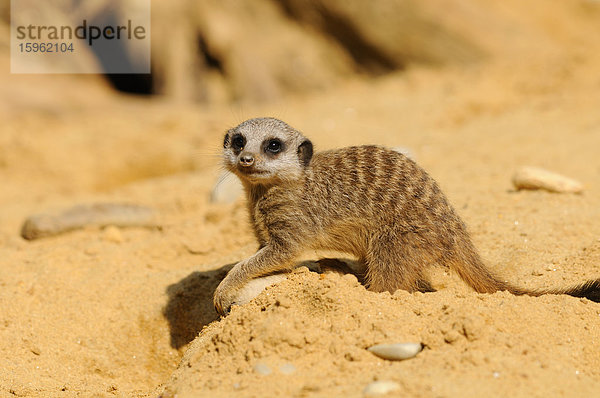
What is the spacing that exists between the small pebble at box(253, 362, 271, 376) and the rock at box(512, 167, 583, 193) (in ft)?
8.54

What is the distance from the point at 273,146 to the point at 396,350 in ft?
4.01

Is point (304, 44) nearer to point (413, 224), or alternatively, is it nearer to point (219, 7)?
point (219, 7)

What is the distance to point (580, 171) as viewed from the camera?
4.64 meters

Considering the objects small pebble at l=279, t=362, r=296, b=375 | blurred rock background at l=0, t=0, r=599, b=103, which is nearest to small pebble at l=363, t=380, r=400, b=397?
small pebble at l=279, t=362, r=296, b=375

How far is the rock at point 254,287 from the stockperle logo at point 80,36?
7.10m

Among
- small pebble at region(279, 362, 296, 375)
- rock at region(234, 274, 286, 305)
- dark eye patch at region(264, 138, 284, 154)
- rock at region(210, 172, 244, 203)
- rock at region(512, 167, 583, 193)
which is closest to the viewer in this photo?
small pebble at region(279, 362, 296, 375)

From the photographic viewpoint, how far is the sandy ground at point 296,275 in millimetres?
2205

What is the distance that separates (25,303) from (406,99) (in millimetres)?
5557

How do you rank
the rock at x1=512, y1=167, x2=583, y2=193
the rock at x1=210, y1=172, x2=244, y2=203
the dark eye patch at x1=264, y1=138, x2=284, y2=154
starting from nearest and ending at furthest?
the dark eye patch at x1=264, y1=138, x2=284, y2=154, the rock at x1=512, y1=167, x2=583, y2=193, the rock at x1=210, y1=172, x2=244, y2=203

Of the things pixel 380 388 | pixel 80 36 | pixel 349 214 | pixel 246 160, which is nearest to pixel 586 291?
pixel 349 214

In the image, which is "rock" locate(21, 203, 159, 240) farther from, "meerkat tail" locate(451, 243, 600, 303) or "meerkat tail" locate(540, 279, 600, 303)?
"meerkat tail" locate(540, 279, 600, 303)

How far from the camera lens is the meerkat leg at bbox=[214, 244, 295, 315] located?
2857 mm

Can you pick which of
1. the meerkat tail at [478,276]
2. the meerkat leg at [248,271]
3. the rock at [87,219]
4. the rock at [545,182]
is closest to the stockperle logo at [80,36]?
the rock at [87,219]

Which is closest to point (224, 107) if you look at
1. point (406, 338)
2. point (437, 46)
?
point (437, 46)
